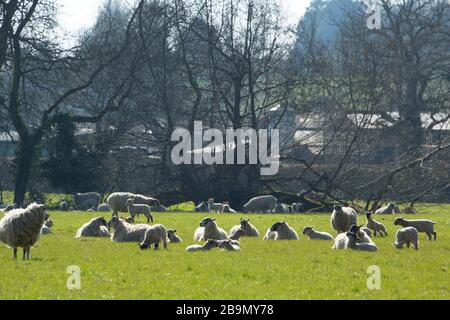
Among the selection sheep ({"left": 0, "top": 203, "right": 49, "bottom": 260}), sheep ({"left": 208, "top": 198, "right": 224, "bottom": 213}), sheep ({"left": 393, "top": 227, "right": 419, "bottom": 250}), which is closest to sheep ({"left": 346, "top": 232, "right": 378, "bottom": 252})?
sheep ({"left": 393, "top": 227, "right": 419, "bottom": 250})

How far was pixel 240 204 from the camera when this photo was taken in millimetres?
44719

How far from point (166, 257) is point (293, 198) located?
26.1m

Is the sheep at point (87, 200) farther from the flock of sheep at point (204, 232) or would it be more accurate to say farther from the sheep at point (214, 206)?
the flock of sheep at point (204, 232)

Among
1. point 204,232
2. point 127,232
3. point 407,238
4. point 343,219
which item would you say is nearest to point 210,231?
point 204,232

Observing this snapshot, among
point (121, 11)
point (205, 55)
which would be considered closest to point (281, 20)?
point (205, 55)

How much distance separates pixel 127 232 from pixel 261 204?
19.7m

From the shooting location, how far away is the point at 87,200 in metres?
43.1

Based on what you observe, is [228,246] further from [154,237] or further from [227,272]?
[227,272]

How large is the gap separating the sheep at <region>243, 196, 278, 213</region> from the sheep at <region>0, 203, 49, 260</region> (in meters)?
24.1

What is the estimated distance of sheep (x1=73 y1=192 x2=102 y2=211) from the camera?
43.0m

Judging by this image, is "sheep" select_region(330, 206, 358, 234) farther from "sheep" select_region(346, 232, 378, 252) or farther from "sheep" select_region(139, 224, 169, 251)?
"sheep" select_region(139, 224, 169, 251)

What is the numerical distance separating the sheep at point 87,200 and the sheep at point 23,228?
81.2 feet

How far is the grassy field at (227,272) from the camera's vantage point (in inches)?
526
